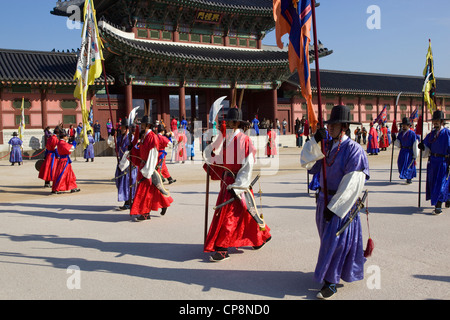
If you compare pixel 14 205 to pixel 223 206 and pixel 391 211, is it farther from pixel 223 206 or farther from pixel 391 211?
pixel 391 211

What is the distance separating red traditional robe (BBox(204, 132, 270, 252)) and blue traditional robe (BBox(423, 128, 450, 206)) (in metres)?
3.69

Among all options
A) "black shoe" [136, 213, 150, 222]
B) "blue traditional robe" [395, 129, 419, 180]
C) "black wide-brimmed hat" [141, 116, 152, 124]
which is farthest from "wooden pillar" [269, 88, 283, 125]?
"black shoe" [136, 213, 150, 222]

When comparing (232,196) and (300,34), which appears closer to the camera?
(300,34)

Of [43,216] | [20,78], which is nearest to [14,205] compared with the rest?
[43,216]

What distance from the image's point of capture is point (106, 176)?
13125mm

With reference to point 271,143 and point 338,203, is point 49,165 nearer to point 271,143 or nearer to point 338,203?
point 338,203

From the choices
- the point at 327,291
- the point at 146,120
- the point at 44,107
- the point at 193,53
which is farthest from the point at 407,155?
the point at 44,107

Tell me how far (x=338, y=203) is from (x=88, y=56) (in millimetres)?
6178

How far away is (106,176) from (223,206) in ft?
30.1

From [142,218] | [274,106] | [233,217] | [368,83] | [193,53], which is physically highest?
[193,53]

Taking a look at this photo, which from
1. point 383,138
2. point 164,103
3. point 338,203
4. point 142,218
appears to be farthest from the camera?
point 164,103

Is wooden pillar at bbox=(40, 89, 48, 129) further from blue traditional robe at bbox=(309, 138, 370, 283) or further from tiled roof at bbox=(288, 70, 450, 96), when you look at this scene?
blue traditional robe at bbox=(309, 138, 370, 283)

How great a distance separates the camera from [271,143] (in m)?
18.9

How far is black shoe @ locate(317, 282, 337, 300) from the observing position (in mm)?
3529
